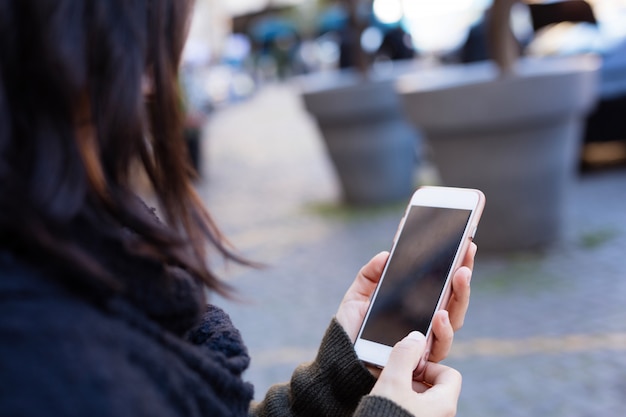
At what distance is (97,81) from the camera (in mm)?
959

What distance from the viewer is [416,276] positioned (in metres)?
1.48

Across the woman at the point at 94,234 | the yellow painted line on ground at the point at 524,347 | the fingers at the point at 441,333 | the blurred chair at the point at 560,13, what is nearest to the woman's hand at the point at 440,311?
the fingers at the point at 441,333

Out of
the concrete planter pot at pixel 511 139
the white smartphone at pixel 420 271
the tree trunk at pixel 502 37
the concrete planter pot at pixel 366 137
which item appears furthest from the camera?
the concrete planter pot at pixel 366 137

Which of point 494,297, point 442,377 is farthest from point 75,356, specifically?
point 494,297

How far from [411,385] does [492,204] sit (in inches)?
166

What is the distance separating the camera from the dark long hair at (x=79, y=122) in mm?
894

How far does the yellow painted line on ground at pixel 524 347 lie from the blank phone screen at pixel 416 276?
2473 mm

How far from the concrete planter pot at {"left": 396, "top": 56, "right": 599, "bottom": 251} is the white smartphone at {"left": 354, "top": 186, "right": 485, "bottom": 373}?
12.1ft

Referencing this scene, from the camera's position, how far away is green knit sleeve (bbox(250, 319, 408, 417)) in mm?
1392

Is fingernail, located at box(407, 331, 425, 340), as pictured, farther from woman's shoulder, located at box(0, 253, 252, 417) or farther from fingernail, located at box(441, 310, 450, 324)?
woman's shoulder, located at box(0, 253, 252, 417)

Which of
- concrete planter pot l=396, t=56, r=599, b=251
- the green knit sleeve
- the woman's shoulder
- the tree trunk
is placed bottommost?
concrete planter pot l=396, t=56, r=599, b=251

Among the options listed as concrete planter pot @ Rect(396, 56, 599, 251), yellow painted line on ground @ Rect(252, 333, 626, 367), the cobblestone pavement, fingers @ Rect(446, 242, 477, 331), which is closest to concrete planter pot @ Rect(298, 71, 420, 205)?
the cobblestone pavement

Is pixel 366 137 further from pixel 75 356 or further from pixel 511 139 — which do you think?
pixel 75 356

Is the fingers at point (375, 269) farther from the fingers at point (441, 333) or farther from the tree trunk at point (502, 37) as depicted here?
the tree trunk at point (502, 37)
